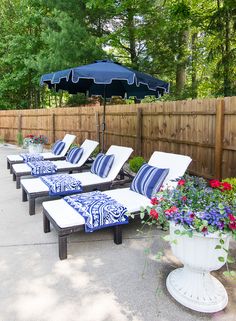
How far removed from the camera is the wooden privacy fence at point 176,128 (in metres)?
4.89

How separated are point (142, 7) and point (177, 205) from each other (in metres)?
10.00

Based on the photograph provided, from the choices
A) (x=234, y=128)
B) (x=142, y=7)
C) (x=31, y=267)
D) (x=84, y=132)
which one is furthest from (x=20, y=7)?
(x=31, y=267)

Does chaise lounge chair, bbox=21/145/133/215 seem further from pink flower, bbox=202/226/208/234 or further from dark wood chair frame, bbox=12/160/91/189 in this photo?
pink flower, bbox=202/226/208/234

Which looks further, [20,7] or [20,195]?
[20,7]

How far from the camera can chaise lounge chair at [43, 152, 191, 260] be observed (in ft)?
9.68

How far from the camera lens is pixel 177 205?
226 cm

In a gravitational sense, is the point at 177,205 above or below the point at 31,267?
above

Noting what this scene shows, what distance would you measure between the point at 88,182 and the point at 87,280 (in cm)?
236

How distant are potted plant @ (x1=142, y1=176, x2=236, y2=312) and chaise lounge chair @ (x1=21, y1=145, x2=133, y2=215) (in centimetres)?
237

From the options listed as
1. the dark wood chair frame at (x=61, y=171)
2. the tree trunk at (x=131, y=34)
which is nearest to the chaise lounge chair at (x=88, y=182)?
the dark wood chair frame at (x=61, y=171)

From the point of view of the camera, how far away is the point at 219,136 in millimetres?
4938

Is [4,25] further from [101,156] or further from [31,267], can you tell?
[31,267]

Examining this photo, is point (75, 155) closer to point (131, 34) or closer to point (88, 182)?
point (88, 182)

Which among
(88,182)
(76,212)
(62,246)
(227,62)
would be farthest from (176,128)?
(62,246)
